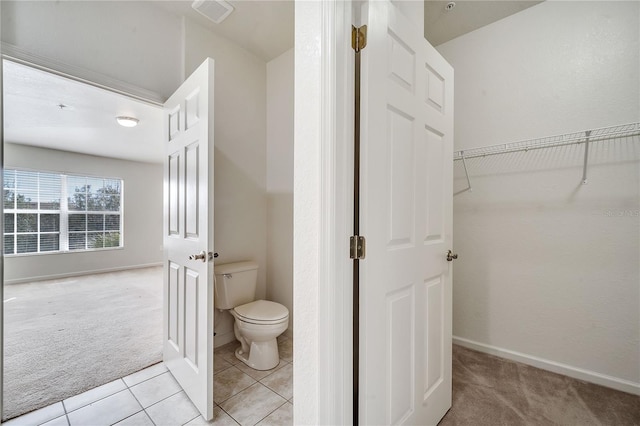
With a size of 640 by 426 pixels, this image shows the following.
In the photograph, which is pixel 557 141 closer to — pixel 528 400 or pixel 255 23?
pixel 528 400

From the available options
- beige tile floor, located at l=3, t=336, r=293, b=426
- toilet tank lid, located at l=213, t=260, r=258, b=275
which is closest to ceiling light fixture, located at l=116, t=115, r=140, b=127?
toilet tank lid, located at l=213, t=260, r=258, b=275

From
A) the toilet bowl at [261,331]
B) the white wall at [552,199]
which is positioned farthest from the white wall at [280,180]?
the white wall at [552,199]

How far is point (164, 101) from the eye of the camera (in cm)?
211

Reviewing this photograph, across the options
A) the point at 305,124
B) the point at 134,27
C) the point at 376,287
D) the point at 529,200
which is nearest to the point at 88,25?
the point at 134,27

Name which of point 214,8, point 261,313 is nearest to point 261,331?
point 261,313

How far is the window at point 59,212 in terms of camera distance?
15.7 feet

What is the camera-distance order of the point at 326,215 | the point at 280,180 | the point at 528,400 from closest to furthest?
1. the point at 326,215
2. the point at 528,400
3. the point at 280,180

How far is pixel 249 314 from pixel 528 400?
6.28ft

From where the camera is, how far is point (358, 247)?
1017mm

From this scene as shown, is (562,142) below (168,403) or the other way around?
the other way around

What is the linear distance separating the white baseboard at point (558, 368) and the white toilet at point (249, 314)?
1604mm

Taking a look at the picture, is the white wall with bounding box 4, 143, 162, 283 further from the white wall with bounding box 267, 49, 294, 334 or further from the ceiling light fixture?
the white wall with bounding box 267, 49, 294, 334

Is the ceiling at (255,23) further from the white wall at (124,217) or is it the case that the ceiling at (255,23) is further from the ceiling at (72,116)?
Answer: the white wall at (124,217)

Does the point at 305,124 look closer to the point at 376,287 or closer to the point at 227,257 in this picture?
the point at 376,287
